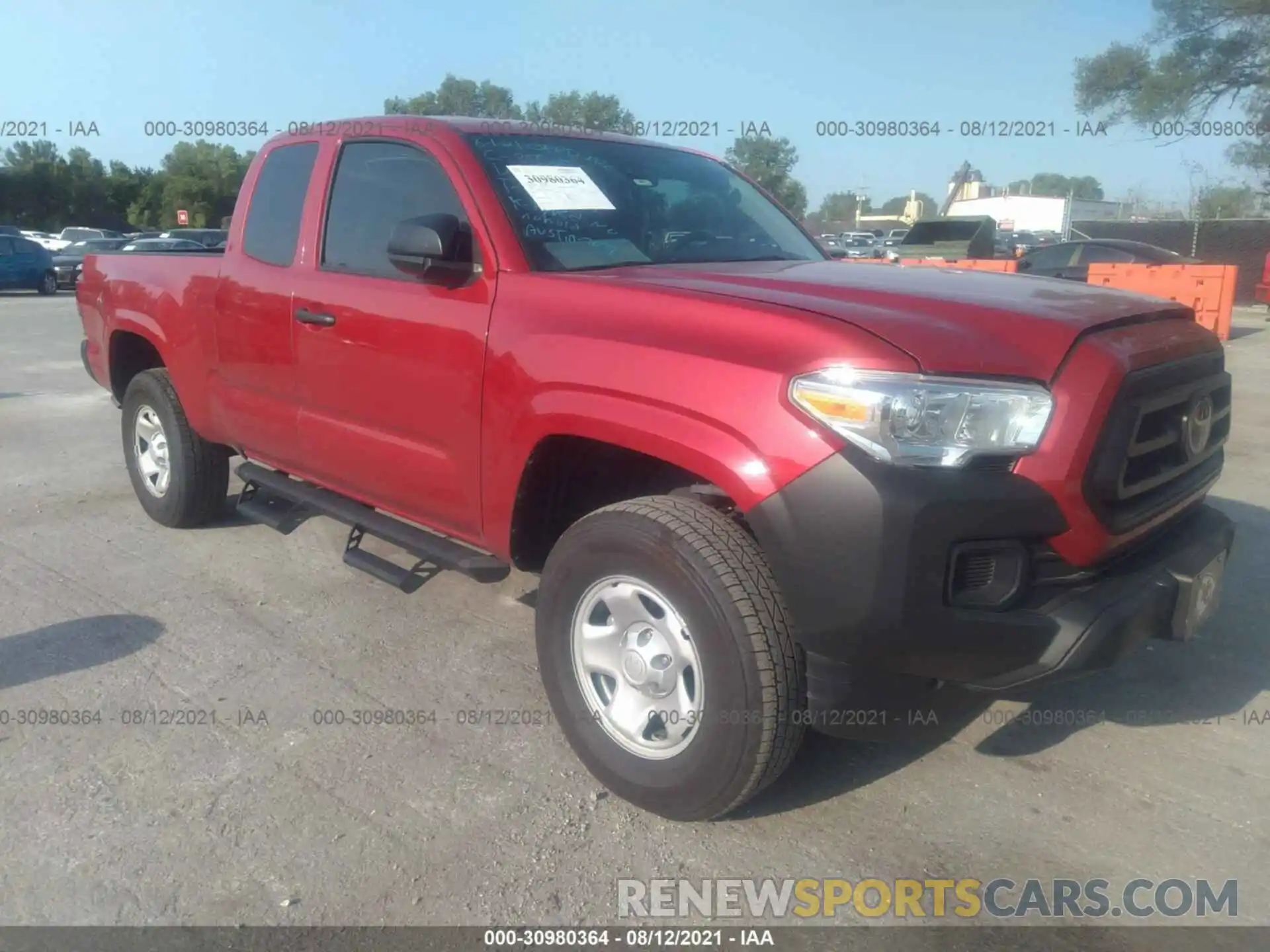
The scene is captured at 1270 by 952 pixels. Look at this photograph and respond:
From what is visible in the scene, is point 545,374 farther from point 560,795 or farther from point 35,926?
point 35,926

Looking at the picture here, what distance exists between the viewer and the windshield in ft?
11.4

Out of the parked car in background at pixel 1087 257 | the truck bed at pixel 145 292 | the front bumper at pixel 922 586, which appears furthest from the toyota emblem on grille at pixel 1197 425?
the parked car in background at pixel 1087 257

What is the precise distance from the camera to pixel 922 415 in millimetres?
2426

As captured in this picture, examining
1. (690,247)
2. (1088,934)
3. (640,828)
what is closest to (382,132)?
(690,247)

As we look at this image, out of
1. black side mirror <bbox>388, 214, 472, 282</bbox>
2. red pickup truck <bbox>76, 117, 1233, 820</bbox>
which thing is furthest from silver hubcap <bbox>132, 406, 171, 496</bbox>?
black side mirror <bbox>388, 214, 472, 282</bbox>

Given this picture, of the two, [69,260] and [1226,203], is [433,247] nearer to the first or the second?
[69,260]

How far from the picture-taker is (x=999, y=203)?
2314 inches

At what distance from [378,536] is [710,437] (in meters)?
1.72

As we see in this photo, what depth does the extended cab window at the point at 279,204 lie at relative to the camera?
14.0 ft

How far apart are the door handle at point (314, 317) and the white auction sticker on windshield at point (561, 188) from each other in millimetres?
888

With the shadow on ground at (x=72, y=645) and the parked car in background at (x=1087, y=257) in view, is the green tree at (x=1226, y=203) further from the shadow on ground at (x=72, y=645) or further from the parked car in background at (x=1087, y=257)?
the shadow on ground at (x=72, y=645)

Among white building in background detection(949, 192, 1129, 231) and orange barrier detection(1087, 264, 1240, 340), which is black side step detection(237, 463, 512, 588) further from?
white building in background detection(949, 192, 1129, 231)

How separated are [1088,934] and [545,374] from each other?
79.4 inches

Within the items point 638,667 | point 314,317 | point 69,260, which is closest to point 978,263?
point 314,317
